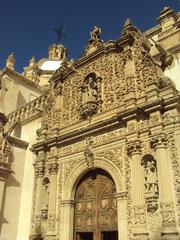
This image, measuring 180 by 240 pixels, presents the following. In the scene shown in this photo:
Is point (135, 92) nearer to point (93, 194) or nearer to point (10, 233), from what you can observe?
point (93, 194)

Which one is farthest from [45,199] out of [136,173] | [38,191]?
[136,173]

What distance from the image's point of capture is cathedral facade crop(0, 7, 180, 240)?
6258 millimetres

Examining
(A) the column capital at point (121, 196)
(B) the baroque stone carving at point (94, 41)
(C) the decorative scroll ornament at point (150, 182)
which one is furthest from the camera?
(B) the baroque stone carving at point (94, 41)

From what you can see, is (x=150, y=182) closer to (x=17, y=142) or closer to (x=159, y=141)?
(x=159, y=141)

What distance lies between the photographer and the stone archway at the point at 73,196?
651 cm

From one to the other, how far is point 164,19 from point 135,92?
388 cm

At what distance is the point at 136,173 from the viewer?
6.54m

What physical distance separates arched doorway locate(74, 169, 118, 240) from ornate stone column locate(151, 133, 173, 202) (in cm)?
154

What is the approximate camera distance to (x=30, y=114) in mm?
11289

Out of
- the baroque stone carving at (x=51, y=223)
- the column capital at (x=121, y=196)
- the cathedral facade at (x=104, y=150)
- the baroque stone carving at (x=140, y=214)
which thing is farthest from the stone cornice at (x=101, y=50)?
the baroque stone carving at (x=51, y=223)

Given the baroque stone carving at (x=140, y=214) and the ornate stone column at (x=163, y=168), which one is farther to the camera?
the baroque stone carving at (x=140, y=214)

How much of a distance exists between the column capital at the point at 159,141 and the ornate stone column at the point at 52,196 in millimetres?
3473

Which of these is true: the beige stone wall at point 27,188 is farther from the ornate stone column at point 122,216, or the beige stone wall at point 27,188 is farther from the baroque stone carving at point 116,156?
the ornate stone column at point 122,216

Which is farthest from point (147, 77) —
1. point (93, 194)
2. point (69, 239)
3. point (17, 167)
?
point (17, 167)
